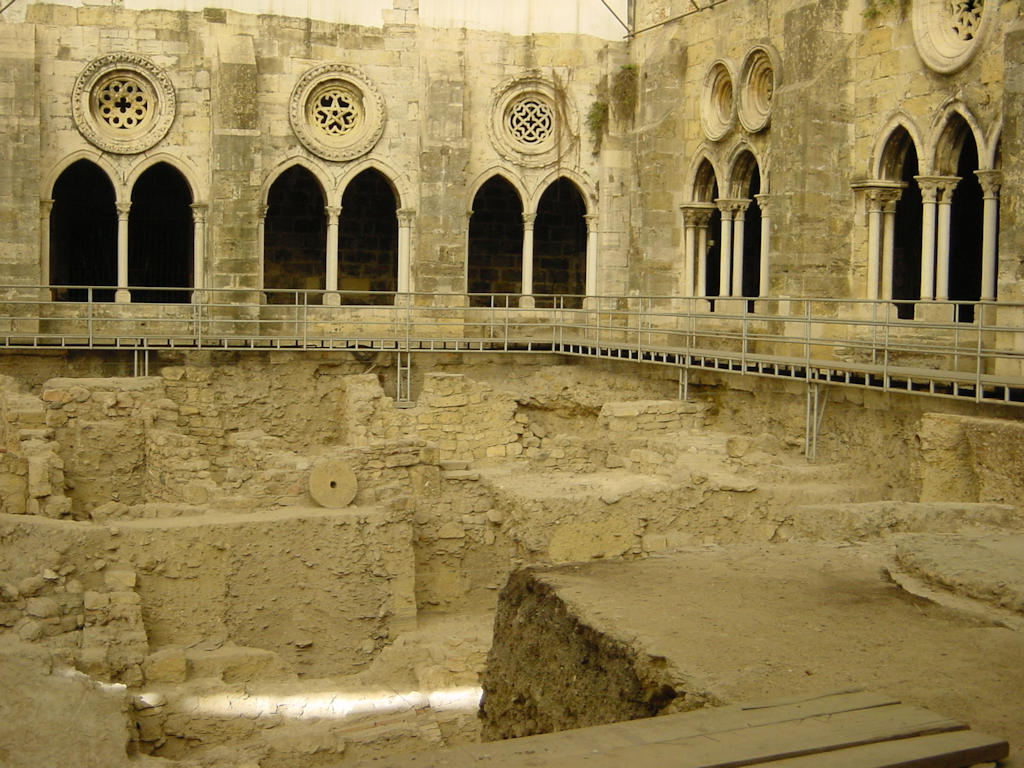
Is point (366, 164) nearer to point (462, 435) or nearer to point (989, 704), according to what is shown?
point (462, 435)

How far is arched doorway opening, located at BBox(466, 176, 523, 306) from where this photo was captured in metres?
27.1

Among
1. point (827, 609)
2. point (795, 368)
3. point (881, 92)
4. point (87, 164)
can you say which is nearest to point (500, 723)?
point (827, 609)

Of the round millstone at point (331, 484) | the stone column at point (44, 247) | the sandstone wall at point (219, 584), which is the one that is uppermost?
the stone column at point (44, 247)

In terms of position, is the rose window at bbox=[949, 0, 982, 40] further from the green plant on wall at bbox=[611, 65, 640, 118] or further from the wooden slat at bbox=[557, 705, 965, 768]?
the wooden slat at bbox=[557, 705, 965, 768]

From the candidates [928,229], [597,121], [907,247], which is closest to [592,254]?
[597,121]

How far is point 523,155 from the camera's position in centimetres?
2445

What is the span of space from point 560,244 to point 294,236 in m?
5.54

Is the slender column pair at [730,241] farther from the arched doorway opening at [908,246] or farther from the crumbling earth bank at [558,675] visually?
the crumbling earth bank at [558,675]

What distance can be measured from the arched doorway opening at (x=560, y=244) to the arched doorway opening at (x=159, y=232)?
23.5ft

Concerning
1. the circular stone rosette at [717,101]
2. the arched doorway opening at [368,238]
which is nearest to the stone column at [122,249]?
the arched doorway opening at [368,238]

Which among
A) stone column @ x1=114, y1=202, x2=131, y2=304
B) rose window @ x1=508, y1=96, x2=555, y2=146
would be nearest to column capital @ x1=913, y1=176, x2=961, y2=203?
rose window @ x1=508, y1=96, x2=555, y2=146

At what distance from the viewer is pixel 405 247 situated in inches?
943

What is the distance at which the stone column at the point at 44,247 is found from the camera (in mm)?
21922

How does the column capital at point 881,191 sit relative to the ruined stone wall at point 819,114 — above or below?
below
